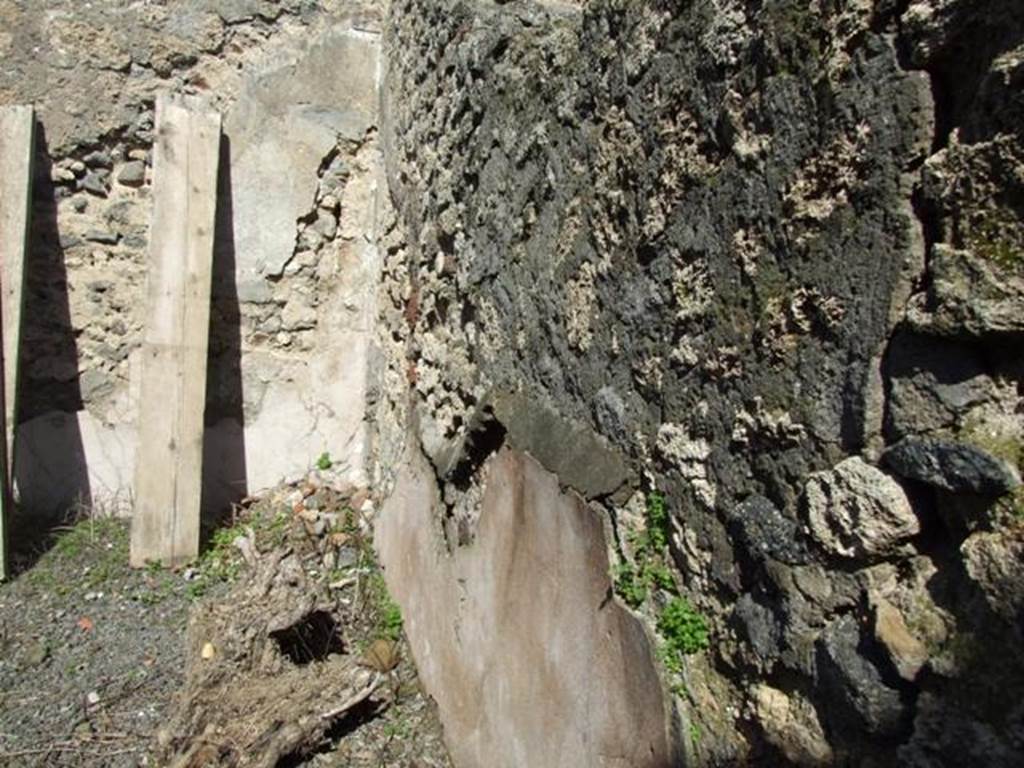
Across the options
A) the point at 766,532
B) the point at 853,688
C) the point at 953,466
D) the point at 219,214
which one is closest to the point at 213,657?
the point at 219,214

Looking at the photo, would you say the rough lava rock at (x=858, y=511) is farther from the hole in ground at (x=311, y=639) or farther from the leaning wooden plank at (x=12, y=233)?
the leaning wooden plank at (x=12, y=233)

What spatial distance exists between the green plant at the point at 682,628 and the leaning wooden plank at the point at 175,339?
262 cm

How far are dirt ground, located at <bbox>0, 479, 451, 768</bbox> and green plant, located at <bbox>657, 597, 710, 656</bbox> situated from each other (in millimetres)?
1433

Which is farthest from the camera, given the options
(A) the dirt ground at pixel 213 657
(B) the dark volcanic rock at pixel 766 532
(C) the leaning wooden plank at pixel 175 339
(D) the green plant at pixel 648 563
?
(C) the leaning wooden plank at pixel 175 339

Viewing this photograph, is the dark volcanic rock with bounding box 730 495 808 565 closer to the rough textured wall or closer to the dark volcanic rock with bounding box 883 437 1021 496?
the rough textured wall

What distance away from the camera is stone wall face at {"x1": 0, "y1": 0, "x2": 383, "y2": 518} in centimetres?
354

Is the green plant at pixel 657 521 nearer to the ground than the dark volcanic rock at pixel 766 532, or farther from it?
nearer to the ground

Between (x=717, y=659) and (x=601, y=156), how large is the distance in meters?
0.93

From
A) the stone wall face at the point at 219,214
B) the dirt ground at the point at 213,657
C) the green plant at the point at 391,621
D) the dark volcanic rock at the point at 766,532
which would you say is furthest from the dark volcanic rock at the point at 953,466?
the stone wall face at the point at 219,214

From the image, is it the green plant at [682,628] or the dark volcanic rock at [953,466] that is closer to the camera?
the dark volcanic rock at [953,466]

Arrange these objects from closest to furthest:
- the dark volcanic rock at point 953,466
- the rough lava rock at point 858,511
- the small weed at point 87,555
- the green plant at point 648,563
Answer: the dark volcanic rock at point 953,466, the rough lava rock at point 858,511, the green plant at point 648,563, the small weed at point 87,555

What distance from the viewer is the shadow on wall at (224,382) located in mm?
3666

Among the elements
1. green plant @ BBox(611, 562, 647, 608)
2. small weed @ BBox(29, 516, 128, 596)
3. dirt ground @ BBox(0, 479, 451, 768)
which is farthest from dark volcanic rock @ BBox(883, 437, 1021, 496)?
small weed @ BBox(29, 516, 128, 596)

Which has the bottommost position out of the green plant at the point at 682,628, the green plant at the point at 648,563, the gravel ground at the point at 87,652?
the gravel ground at the point at 87,652
